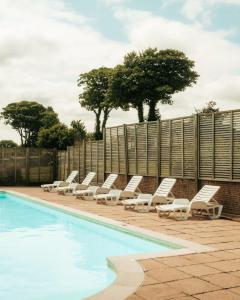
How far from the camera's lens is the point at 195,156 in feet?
40.7

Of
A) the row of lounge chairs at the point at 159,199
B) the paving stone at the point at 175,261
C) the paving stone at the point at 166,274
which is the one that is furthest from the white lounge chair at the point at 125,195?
the paving stone at the point at 166,274

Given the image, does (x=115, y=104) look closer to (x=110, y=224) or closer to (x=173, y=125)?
(x=173, y=125)

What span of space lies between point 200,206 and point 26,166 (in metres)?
14.8

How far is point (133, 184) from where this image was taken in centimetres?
1482

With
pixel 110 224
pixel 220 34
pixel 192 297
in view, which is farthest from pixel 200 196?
pixel 192 297

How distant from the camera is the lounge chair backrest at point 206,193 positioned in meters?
11.1

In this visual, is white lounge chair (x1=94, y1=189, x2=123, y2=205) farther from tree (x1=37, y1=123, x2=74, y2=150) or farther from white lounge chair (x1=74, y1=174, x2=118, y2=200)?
tree (x1=37, y1=123, x2=74, y2=150)

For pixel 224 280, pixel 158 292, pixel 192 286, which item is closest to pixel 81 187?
pixel 224 280

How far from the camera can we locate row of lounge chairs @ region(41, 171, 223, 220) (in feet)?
35.8

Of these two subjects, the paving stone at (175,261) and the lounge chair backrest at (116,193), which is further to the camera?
the lounge chair backrest at (116,193)

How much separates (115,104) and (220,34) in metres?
34.4

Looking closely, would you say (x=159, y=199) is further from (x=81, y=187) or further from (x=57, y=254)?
(x=81, y=187)

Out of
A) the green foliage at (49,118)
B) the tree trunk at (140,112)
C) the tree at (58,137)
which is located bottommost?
the tree at (58,137)

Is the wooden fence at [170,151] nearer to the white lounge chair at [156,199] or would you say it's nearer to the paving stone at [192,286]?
the white lounge chair at [156,199]
